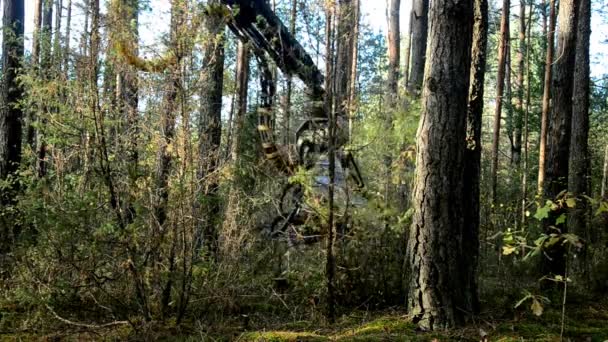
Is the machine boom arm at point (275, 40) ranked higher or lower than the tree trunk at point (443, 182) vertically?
higher

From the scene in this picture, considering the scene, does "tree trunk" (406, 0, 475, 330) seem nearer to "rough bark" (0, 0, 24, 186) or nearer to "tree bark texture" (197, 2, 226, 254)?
"tree bark texture" (197, 2, 226, 254)

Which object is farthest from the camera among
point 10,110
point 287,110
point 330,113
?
point 10,110

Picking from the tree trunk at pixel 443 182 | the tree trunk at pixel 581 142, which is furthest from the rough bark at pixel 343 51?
the tree trunk at pixel 581 142

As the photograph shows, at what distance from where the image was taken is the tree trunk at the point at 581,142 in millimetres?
7543

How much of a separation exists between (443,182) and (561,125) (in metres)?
3.57

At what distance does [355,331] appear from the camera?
4.57 m

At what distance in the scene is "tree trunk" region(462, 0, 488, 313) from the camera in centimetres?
476

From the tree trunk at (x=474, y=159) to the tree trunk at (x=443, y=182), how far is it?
0.18 m

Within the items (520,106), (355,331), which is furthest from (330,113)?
(520,106)

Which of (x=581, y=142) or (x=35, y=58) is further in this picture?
(x=581, y=142)

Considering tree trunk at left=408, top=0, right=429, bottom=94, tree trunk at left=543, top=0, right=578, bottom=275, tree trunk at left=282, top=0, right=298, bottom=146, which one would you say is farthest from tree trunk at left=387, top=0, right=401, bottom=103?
tree trunk at left=282, top=0, right=298, bottom=146

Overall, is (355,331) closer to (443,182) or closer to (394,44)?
(443,182)

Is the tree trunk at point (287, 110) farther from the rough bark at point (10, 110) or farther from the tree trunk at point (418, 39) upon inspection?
the rough bark at point (10, 110)

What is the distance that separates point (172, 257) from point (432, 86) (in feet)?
9.04
